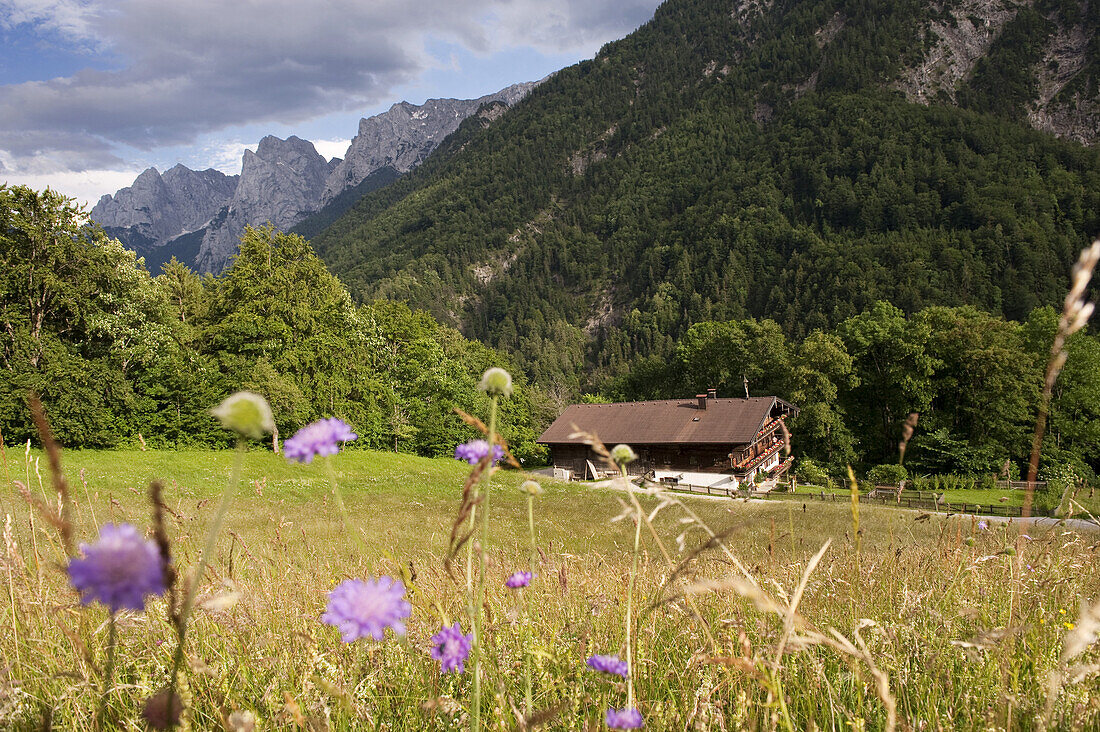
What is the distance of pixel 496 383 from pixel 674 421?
1582 inches

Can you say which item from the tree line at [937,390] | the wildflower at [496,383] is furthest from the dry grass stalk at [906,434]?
the tree line at [937,390]

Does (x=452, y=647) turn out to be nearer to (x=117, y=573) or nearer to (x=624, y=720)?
(x=624, y=720)

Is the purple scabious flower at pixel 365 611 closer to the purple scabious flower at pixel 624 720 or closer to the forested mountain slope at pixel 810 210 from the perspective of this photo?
the purple scabious flower at pixel 624 720

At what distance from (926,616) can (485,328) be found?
14851 centimetres

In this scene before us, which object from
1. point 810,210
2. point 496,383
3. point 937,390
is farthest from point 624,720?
point 810,210

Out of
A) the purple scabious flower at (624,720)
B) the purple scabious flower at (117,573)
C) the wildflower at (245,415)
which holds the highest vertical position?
the wildflower at (245,415)

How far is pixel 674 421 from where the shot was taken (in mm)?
40562

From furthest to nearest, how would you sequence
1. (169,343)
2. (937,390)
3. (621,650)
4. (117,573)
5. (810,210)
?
(810,210)
(937,390)
(169,343)
(621,650)
(117,573)

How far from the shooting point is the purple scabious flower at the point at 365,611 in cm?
108

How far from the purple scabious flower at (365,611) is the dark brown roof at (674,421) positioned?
37.1 meters

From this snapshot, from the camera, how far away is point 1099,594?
3158 mm

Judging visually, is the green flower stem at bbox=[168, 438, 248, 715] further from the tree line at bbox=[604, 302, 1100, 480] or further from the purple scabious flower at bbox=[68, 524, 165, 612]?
the tree line at bbox=[604, 302, 1100, 480]

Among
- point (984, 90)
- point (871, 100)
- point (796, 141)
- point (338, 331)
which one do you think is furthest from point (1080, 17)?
point (338, 331)

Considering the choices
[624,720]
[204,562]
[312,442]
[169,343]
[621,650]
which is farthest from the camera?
[169,343]
